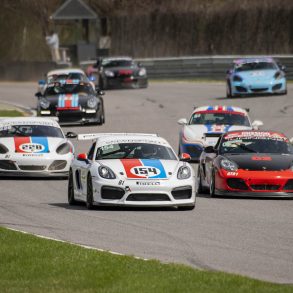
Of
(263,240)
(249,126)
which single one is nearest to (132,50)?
(249,126)

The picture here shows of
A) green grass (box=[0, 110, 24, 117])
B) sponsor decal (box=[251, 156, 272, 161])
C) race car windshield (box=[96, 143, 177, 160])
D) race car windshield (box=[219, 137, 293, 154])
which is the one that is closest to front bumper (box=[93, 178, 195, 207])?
race car windshield (box=[96, 143, 177, 160])

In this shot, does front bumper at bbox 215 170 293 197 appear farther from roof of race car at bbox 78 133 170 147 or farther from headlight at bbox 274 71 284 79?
headlight at bbox 274 71 284 79

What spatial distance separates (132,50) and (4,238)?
5200 centimetres

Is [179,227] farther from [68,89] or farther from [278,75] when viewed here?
[278,75]

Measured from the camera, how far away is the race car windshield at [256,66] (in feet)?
135

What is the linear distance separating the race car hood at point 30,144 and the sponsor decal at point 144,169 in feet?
18.4

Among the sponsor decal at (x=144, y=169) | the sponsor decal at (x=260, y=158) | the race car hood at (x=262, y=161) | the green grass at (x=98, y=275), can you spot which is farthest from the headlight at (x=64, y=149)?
the green grass at (x=98, y=275)

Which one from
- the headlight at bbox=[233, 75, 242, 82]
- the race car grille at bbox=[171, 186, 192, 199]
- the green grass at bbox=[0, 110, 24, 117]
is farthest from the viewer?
the headlight at bbox=[233, 75, 242, 82]

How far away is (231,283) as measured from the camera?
10.2 metres

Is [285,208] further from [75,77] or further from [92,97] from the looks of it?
[75,77]

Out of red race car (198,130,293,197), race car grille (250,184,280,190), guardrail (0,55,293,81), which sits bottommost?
guardrail (0,55,293,81)

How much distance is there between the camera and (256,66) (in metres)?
41.5

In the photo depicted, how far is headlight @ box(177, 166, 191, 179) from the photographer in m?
17.4

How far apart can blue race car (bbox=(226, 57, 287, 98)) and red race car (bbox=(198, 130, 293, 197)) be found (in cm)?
2038
